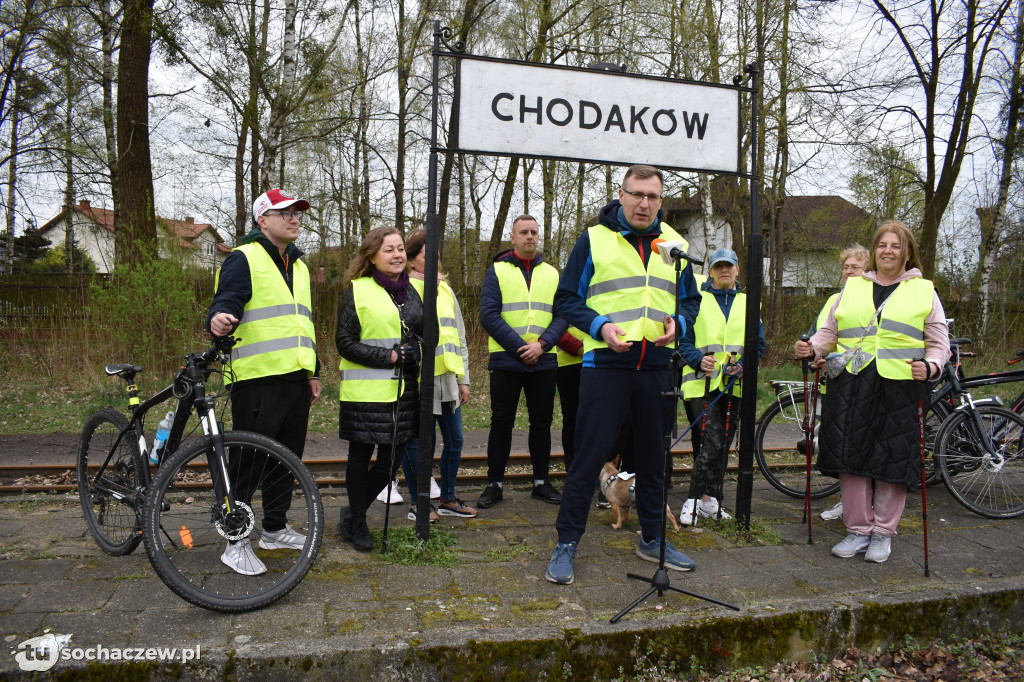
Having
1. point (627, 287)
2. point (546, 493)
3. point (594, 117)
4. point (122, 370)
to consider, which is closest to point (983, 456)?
point (546, 493)

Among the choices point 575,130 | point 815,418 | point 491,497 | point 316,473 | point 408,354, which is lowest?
point 316,473

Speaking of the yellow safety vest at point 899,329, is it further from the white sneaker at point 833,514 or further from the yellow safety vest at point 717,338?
the white sneaker at point 833,514

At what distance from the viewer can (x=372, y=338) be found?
14.5 ft

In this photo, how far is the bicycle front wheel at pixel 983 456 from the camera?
5.41m

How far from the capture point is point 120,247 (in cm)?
1162

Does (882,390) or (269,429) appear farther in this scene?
(882,390)

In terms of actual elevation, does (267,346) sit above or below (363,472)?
above

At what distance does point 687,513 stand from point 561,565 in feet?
5.07

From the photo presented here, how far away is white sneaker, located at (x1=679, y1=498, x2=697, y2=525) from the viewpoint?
5.02 metres

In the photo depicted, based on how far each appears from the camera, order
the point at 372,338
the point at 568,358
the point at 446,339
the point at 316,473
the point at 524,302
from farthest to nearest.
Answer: the point at 316,473 < the point at 568,358 < the point at 524,302 < the point at 446,339 < the point at 372,338

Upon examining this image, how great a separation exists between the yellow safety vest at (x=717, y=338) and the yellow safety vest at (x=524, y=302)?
3.57ft

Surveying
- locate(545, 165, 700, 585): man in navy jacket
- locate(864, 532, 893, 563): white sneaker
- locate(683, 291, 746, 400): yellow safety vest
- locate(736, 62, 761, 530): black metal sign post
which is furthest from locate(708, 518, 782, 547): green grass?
locate(683, 291, 746, 400): yellow safety vest

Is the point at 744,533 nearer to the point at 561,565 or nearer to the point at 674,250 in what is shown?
the point at 561,565

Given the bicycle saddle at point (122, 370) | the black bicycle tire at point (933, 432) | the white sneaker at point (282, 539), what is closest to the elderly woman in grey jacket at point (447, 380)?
the white sneaker at point (282, 539)
